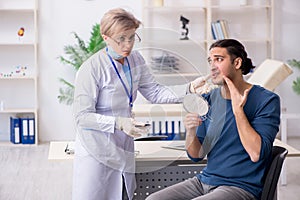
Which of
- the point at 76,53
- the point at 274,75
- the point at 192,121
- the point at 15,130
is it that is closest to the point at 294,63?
the point at 274,75

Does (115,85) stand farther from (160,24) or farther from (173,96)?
(160,24)

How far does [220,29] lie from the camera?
661 centimetres

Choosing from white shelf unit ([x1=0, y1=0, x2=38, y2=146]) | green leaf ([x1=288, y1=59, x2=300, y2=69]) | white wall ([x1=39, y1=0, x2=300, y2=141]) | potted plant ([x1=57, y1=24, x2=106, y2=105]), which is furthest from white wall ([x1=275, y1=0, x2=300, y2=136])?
white shelf unit ([x1=0, y1=0, x2=38, y2=146])

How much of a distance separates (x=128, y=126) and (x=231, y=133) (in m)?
0.46

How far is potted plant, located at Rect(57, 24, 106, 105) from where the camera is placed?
6.45 metres

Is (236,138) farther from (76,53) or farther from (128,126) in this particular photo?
(76,53)

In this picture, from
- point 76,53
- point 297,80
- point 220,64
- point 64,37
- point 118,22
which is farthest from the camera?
point 297,80

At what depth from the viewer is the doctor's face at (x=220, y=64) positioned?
2.51m

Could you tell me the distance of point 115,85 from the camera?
243cm

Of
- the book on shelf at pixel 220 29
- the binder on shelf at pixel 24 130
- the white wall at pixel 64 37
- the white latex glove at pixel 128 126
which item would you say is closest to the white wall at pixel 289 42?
the white wall at pixel 64 37

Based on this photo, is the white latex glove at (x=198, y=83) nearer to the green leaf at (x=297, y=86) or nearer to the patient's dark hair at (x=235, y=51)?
the patient's dark hair at (x=235, y=51)

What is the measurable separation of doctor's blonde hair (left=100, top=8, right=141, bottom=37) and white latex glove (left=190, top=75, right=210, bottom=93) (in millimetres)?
297

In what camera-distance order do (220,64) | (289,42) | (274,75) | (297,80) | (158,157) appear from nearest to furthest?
(220,64), (158,157), (274,75), (297,80), (289,42)

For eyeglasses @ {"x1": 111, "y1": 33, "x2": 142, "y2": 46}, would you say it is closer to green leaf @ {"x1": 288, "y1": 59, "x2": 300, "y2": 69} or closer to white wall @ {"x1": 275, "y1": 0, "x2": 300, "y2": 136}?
green leaf @ {"x1": 288, "y1": 59, "x2": 300, "y2": 69}
